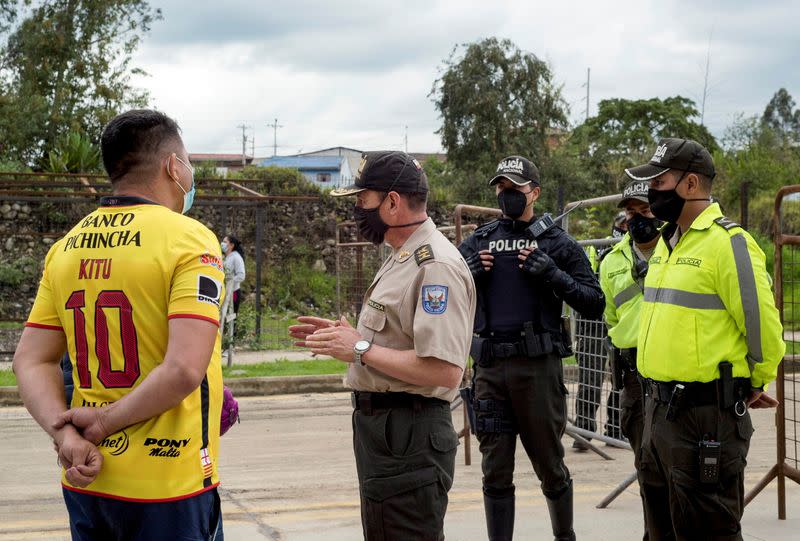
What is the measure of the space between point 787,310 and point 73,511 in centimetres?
1771

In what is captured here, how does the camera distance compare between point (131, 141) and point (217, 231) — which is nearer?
point (131, 141)

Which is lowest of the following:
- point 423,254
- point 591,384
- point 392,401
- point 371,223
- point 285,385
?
point 285,385

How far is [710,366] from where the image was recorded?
4.20m

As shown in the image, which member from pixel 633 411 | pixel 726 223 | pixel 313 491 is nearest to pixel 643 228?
pixel 633 411

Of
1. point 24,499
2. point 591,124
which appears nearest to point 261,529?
point 24,499

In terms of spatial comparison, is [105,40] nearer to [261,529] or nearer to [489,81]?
[489,81]

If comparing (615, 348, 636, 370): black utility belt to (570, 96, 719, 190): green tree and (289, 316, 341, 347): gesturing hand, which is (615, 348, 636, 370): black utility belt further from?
(570, 96, 719, 190): green tree

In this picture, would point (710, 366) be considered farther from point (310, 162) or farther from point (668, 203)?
point (310, 162)

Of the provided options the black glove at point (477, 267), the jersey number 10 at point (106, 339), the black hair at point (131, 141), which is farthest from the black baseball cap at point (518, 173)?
the jersey number 10 at point (106, 339)

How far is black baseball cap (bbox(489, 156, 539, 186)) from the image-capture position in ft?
18.6

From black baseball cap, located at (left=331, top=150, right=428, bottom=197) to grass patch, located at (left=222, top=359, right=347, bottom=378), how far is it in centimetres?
902

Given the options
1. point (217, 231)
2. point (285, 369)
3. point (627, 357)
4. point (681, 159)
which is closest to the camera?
point (681, 159)

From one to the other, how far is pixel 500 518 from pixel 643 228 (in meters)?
1.96

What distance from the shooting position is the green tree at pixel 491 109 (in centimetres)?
3334
